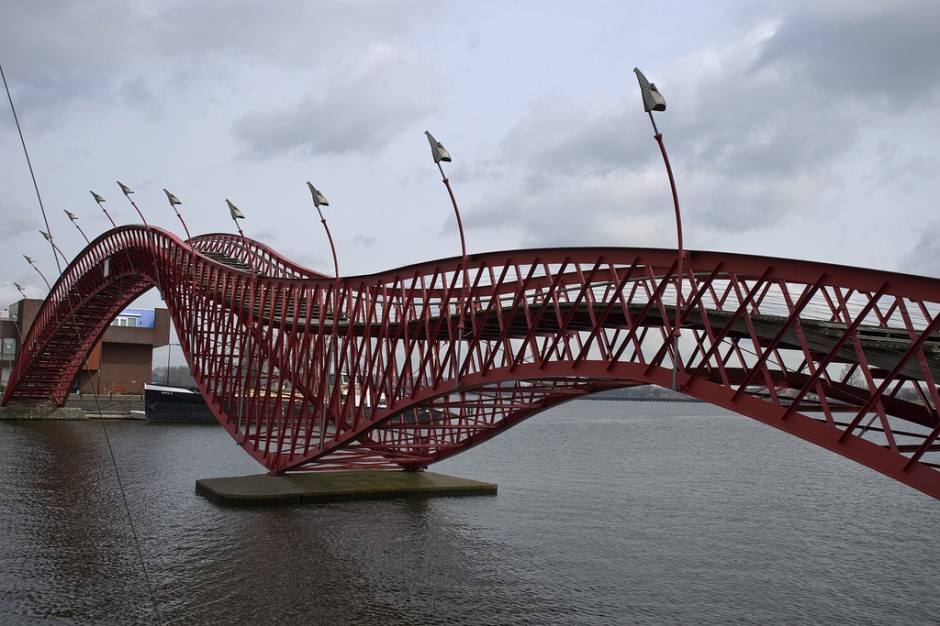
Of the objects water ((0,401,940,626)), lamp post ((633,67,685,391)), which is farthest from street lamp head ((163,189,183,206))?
lamp post ((633,67,685,391))

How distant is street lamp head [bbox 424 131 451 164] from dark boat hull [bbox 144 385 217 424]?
Answer: 7128 centimetres

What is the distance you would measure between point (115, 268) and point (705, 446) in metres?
57.5

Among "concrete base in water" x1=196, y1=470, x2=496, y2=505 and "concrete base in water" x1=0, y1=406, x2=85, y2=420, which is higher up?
"concrete base in water" x1=0, y1=406, x2=85, y2=420

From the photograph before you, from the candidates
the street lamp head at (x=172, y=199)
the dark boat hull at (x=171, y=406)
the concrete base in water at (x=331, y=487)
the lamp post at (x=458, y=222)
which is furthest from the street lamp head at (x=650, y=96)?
the dark boat hull at (x=171, y=406)

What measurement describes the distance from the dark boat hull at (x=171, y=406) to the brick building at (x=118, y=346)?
11.8 metres

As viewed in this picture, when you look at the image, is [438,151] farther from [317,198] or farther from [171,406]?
[171,406]

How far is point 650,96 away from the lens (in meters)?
17.9

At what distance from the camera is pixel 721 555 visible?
93.7ft

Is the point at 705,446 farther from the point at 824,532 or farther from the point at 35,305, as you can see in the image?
the point at 35,305

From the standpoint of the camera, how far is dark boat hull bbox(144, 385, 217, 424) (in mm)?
91562

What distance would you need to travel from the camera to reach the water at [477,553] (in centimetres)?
2170

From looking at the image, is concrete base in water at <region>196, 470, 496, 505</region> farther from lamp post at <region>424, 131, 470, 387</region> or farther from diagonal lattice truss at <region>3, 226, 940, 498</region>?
lamp post at <region>424, 131, 470, 387</region>

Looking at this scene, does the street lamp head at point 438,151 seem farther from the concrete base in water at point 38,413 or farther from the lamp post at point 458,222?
the concrete base in water at point 38,413

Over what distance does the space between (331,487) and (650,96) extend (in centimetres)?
2593
